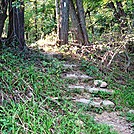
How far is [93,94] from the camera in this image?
4.65 m

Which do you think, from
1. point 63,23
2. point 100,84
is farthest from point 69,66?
point 63,23

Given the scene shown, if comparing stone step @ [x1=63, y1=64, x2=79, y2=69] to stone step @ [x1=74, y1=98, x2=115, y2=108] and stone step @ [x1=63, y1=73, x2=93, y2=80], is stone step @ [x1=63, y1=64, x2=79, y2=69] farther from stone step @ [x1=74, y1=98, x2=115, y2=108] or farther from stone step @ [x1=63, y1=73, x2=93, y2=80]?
stone step @ [x1=74, y1=98, x2=115, y2=108]

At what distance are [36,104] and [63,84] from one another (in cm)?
146

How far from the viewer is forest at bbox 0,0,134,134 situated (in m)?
3.02

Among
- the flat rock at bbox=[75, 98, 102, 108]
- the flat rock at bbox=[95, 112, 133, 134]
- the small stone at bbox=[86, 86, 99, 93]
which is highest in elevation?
the small stone at bbox=[86, 86, 99, 93]

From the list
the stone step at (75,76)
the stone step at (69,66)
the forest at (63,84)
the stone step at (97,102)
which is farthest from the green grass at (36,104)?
the stone step at (69,66)

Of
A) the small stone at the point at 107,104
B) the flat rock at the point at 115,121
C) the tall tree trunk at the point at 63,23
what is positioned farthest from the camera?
the tall tree trunk at the point at 63,23

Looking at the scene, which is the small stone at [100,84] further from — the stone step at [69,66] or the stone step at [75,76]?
the stone step at [69,66]

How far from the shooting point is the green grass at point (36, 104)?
9.24ft

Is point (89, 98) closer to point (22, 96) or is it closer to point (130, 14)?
point (22, 96)

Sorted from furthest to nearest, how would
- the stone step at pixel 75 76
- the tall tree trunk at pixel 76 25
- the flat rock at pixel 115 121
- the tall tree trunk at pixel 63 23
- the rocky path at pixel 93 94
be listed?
the tall tree trunk at pixel 76 25
the tall tree trunk at pixel 63 23
the stone step at pixel 75 76
the rocky path at pixel 93 94
the flat rock at pixel 115 121

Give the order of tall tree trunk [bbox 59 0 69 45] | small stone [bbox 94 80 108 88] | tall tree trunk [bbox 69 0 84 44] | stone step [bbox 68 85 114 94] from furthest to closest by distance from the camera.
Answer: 1. tall tree trunk [bbox 69 0 84 44]
2. tall tree trunk [bbox 59 0 69 45]
3. small stone [bbox 94 80 108 88]
4. stone step [bbox 68 85 114 94]

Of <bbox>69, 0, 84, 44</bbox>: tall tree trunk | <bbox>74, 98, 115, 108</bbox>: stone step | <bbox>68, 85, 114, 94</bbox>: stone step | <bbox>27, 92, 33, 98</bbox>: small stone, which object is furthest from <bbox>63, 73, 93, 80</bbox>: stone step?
<bbox>69, 0, 84, 44</bbox>: tall tree trunk

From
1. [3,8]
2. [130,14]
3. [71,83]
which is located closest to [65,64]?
[71,83]
